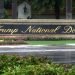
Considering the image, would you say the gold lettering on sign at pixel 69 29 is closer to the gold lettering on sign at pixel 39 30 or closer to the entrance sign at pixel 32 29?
the entrance sign at pixel 32 29

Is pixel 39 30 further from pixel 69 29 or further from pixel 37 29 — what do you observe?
pixel 69 29

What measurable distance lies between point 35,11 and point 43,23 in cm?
2035

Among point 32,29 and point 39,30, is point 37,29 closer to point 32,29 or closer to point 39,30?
point 39,30

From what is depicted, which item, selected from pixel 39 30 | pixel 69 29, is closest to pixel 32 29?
pixel 39 30

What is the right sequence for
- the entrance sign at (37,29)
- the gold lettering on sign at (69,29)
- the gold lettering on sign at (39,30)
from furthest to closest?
the gold lettering on sign at (69,29)
the gold lettering on sign at (39,30)
the entrance sign at (37,29)

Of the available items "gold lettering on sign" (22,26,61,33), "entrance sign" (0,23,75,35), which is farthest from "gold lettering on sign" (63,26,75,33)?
"gold lettering on sign" (22,26,61,33)

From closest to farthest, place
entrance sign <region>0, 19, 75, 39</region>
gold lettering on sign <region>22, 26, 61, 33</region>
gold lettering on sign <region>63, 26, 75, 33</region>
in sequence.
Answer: entrance sign <region>0, 19, 75, 39</region>
gold lettering on sign <region>22, 26, 61, 33</region>
gold lettering on sign <region>63, 26, 75, 33</region>

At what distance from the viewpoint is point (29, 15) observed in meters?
55.9

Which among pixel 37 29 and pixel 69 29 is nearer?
pixel 37 29

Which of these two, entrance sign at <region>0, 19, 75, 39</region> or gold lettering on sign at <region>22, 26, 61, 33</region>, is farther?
gold lettering on sign at <region>22, 26, 61, 33</region>

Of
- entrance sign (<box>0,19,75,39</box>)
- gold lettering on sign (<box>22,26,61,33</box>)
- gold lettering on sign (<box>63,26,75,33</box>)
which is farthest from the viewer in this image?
gold lettering on sign (<box>63,26,75,33</box>)

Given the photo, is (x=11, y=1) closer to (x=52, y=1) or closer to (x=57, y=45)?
(x=52, y=1)

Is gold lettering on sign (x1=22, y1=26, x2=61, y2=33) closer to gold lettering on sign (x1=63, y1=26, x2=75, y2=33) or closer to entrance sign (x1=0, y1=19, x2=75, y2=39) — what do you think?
entrance sign (x1=0, y1=19, x2=75, y2=39)

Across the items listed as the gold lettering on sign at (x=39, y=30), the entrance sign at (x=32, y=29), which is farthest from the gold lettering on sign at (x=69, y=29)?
the gold lettering on sign at (x=39, y=30)
